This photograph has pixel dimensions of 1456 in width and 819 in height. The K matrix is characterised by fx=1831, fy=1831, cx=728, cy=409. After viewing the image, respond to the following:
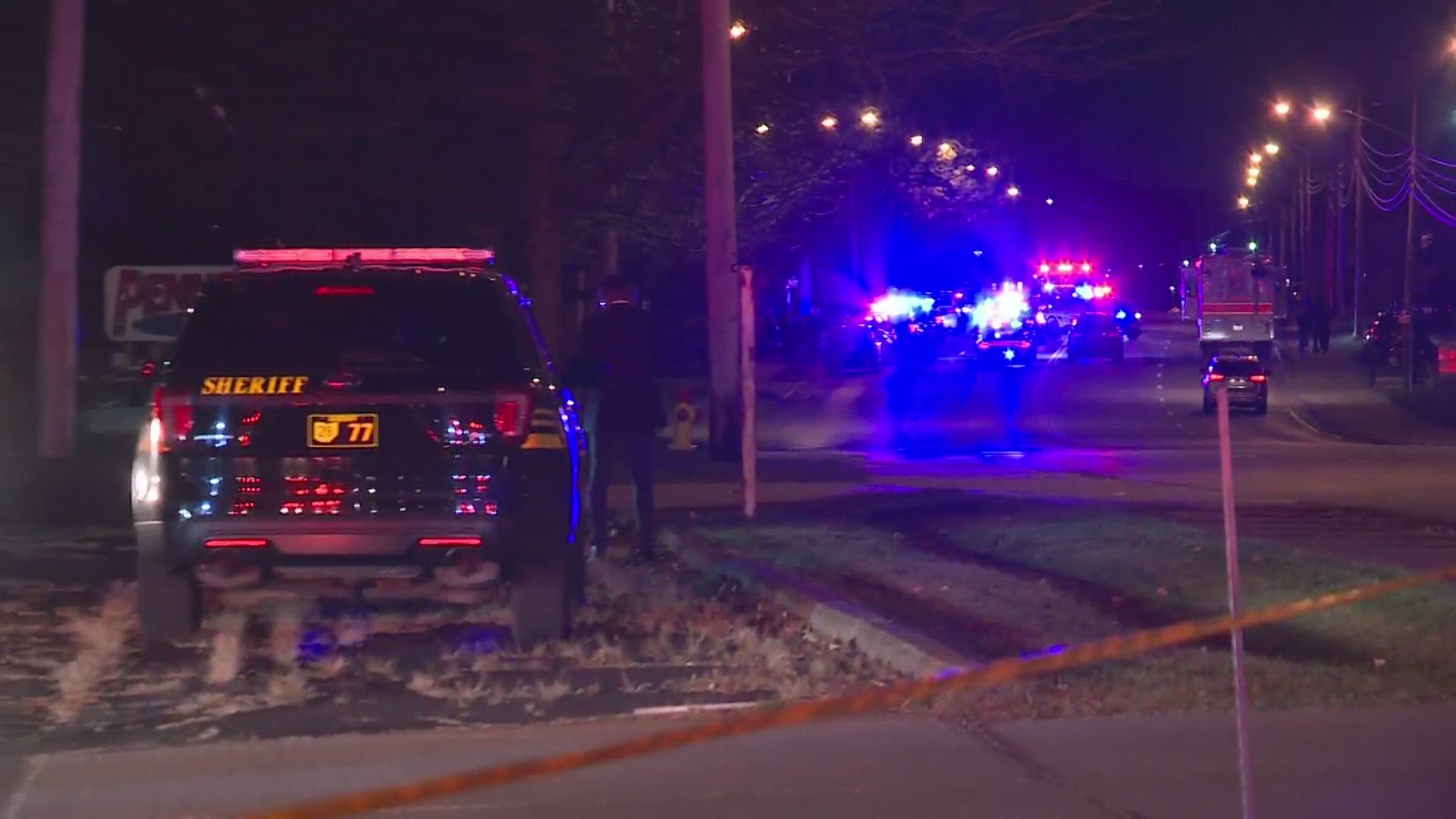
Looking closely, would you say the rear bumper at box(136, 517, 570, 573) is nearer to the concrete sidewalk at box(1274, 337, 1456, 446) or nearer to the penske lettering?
the penske lettering

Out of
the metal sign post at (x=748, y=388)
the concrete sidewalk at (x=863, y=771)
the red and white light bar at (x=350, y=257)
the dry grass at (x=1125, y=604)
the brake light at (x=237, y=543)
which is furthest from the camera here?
the metal sign post at (x=748, y=388)

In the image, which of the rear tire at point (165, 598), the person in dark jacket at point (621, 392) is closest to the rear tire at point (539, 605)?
the rear tire at point (165, 598)

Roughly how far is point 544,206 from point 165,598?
909 centimetres

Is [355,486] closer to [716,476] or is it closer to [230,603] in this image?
[230,603]

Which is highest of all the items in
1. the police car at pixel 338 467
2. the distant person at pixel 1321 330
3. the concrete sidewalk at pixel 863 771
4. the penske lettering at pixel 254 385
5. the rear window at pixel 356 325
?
the distant person at pixel 1321 330

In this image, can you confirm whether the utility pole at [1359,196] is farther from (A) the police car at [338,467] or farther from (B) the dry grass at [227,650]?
(A) the police car at [338,467]

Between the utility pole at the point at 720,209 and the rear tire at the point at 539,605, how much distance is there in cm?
873

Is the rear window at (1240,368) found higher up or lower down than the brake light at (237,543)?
higher up

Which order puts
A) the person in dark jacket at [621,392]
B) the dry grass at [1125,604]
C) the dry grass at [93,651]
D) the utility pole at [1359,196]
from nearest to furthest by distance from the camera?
the dry grass at [1125,604], the dry grass at [93,651], the person in dark jacket at [621,392], the utility pole at [1359,196]

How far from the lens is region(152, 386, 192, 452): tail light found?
27.6ft

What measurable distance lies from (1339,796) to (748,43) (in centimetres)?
1355

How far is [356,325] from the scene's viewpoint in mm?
9227

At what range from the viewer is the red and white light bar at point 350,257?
357 inches

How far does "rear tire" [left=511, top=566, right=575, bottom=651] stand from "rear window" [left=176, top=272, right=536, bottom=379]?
1031mm
